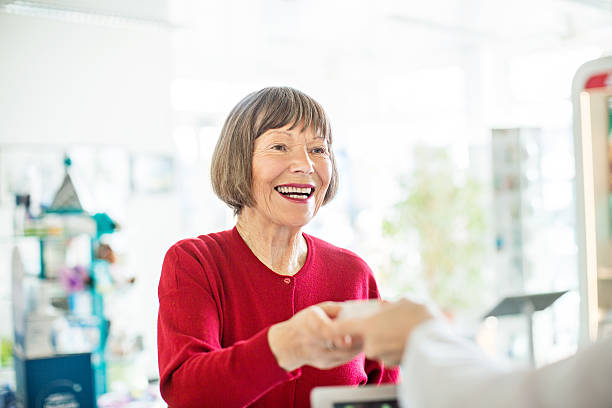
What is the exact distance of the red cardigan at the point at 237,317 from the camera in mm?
1073

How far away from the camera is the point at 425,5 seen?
17.9 feet

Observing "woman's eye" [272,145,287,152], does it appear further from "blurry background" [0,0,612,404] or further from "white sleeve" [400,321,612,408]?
"blurry background" [0,0,612,404]

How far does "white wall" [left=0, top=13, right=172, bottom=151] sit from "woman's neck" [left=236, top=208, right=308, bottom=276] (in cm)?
381

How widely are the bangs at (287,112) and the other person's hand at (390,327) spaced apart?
26.1 inches

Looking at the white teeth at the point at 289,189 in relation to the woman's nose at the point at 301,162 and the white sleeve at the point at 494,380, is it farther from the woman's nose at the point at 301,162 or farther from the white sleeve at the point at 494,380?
the white sleeve at the point at 494,380

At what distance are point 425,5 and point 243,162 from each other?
175 inches

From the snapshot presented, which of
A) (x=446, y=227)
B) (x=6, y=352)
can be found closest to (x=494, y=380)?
(x=6, y=352)

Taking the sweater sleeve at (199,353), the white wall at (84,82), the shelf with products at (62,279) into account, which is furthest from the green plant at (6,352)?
the sweater sleeve at (199,353)

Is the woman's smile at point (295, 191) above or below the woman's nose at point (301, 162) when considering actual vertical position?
below

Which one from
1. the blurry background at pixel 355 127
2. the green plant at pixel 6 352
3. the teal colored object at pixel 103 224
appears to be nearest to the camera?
the teal colored object at pixel 103 224

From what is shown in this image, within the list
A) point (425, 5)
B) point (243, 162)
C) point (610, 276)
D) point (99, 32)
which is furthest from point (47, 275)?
point (425, 5)

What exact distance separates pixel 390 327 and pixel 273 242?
0.68 metres

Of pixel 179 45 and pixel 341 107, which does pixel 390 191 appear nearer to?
pixel 341 107

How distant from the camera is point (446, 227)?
265 inches
